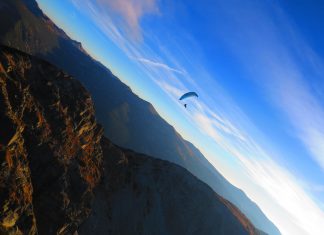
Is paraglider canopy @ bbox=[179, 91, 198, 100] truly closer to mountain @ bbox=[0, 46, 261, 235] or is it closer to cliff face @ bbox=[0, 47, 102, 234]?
mountain @ bbox=[0, 46, 261, 235]

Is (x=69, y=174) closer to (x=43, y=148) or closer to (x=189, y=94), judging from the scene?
(x=43, y=148)

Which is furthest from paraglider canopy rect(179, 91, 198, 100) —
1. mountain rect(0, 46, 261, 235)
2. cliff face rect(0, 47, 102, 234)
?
cliff face rect(0, 47, 102, 234)

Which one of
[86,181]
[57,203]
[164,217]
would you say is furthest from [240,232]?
[57,203]

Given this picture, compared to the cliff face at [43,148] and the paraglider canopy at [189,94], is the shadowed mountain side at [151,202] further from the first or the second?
the paraglider canopy at [189,94]

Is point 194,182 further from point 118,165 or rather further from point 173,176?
point 118,165

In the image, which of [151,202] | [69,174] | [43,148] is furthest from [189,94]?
[43,148]
